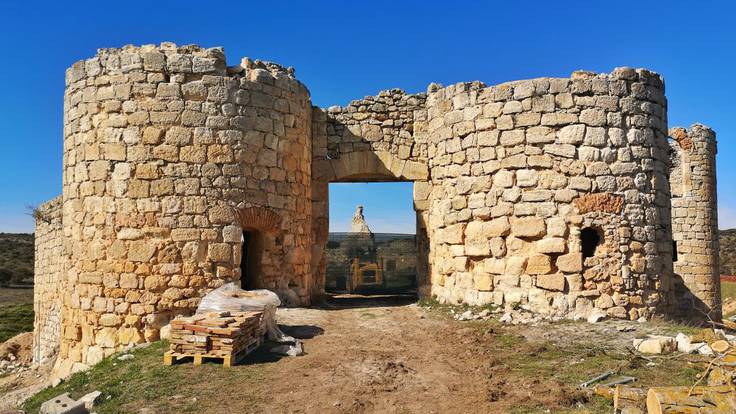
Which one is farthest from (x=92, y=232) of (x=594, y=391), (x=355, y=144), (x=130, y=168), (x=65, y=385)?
(x=594, y=391)

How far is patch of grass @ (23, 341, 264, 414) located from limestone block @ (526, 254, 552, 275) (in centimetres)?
479

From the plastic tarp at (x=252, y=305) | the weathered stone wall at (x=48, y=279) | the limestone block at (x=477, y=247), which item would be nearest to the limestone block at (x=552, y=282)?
the limestone block at (x=477, y=247)

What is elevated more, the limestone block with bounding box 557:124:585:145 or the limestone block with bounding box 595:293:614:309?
the limestone block with bounding box 557:124:585:145

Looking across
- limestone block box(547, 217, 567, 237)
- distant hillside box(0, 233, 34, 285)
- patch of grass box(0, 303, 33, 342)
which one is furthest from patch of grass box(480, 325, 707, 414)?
distant hillside box(0, 233, 34, 285)

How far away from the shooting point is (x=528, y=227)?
9586 millimetres

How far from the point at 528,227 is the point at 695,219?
9649mm

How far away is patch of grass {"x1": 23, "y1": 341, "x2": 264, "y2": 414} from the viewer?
19.2ft

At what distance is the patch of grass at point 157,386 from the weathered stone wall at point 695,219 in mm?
13989

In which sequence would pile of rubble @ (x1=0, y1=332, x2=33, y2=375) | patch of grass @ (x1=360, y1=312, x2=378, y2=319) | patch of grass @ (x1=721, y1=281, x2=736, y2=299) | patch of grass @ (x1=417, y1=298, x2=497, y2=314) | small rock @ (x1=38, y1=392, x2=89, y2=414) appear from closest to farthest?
small rock @ (x1=38, y1=392, x2=89, y2=414) < patch of grass @ (x1=417, y1=298, x2=497, y2=314) < patch of grass @ (x1=360, y1=312, x2=378, y2=319) < pile of rubble @ (x1=0, y1=332, x2=33, y2=375) < patch of grass @ (x1=721, y1=281, x2=736, y2=299)

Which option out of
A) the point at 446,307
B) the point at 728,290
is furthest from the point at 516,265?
the point at 728,290

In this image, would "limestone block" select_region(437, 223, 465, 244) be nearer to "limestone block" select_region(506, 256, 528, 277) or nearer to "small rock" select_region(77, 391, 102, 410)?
"limestone block" select_region(506, 256, 528, 277)

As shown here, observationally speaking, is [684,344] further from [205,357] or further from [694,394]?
[205,357]

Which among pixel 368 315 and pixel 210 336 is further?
pixel 368 315

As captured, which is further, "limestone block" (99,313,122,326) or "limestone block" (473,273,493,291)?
"limestone block" (473,273,493,291)
